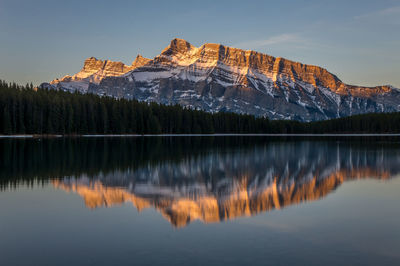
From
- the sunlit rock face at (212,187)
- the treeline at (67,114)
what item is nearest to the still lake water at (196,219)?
the sunlit rock face at (212,187)

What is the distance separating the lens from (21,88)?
166m

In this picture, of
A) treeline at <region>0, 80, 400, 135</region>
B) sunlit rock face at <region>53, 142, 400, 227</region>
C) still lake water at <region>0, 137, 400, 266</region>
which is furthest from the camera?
treeline at <region>0, 80, 400, 135</region>

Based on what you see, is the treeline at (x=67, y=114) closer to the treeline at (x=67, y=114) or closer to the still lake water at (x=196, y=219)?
the treeline at (x=67, y=114)

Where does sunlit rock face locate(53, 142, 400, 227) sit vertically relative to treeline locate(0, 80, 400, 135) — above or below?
below

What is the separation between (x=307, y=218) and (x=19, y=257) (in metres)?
12.8

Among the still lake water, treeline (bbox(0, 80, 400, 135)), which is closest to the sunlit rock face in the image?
the still lake water

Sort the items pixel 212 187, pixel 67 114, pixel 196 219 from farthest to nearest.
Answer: pixel 67 114 → pixel 212 187 → pixel 196 219

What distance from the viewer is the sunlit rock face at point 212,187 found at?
837 inches

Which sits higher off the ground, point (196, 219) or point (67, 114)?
point (67, 114)

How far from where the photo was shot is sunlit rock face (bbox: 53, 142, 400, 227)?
69.7ft

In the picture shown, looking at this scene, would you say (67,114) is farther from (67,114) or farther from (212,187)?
(212,187)

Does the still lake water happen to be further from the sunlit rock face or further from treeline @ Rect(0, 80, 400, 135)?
treeline @ Rect(0, 80, 400, 135)

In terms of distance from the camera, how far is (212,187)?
28.4m

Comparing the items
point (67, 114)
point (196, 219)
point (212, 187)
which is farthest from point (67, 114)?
point (196, 219)
